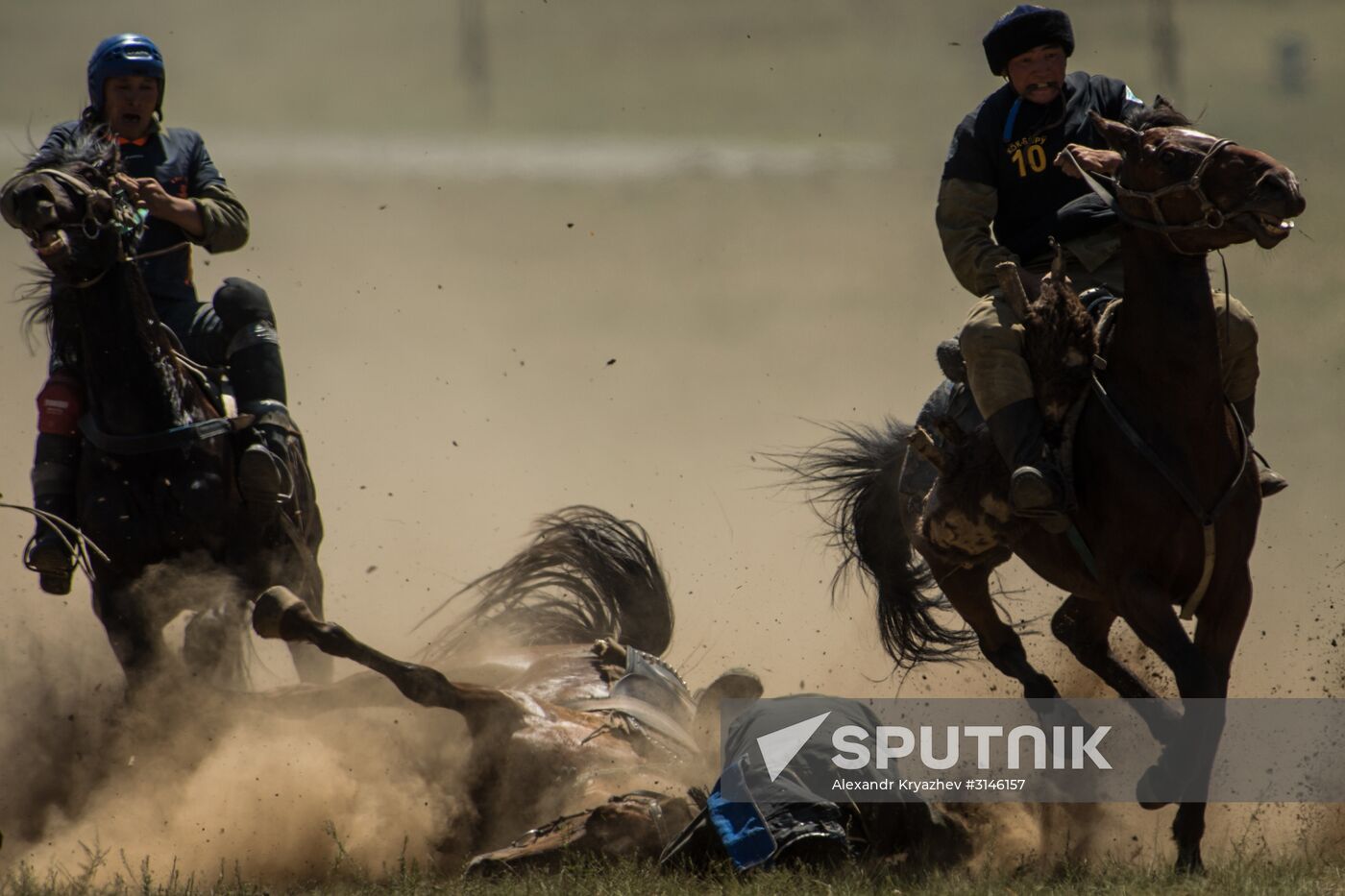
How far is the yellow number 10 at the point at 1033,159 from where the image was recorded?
6.79m

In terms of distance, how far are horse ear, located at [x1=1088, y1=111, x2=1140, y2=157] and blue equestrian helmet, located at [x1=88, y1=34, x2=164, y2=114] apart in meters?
4.05

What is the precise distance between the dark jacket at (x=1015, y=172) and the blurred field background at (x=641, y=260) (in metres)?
3.13

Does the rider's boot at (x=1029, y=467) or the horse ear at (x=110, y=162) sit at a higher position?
the horse ear at (x=110, y=162)

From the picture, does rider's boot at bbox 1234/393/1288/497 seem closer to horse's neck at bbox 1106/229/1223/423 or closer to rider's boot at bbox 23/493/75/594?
horse's neck at bbox 1106/229/1223/423

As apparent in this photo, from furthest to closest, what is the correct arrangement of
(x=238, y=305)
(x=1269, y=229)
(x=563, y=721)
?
(x=238, y=305)
(x=563, y=721)
(x=1269, y=229)

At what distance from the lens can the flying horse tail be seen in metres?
8.08

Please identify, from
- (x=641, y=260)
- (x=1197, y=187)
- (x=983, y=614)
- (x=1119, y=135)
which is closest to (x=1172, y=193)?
(x=1197, y=187)

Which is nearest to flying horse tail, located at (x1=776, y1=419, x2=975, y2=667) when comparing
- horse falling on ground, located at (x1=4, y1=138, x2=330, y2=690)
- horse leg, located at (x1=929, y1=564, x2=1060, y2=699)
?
horse leg, located at (x1=929, y1=564, x2=1060, y2=699)

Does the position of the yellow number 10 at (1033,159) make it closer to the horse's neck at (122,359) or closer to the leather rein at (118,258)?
the leather rein at (118,258)

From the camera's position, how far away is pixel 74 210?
698 centimetres

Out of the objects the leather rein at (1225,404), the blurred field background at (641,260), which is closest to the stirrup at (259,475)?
the blurred field background at (641,260)

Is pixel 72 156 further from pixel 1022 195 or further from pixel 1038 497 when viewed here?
pixel 1038 497

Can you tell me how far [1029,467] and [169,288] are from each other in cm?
405

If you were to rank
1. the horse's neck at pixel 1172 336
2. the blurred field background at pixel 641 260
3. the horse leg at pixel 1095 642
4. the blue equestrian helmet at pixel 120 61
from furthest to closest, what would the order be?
the blurred field background at pixel 641 260 < the blue equestrian helmet at pixel 120 61 < the horse leg at pixel 1095 642 < the horse's neck at pixel 1172 336
